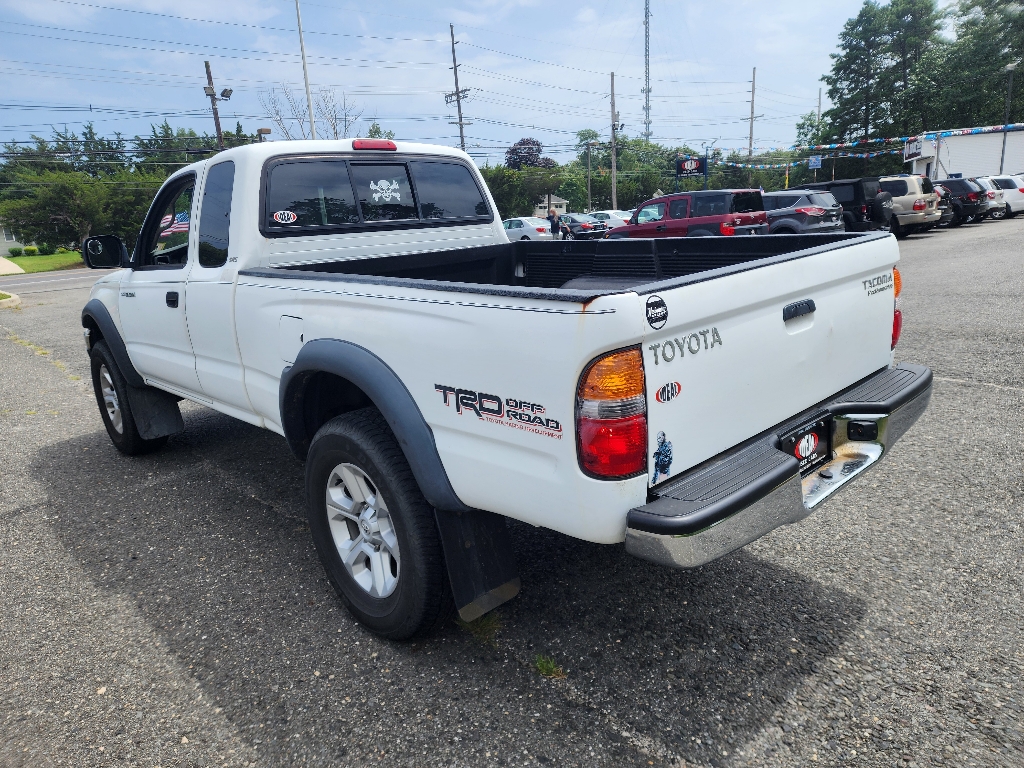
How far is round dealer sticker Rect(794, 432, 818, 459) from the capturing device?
251cm

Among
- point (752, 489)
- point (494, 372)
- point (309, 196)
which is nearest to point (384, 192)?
point (309, 196)

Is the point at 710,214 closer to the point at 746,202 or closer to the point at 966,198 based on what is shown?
the point at 746,202

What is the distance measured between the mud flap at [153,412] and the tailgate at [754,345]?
13.5 ft

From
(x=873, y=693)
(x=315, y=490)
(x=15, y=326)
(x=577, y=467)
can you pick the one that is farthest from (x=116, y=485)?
(x=15, y=326)

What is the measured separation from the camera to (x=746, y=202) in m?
16.2

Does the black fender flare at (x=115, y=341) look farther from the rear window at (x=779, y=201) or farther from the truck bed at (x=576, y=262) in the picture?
the rear window at (x=779, y=201)

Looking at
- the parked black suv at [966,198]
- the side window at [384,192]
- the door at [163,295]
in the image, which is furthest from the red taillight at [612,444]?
the parked black suv at [966,198]

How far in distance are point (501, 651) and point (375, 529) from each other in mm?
685

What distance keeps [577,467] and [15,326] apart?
15.4 meters

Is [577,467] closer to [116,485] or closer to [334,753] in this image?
[334,753]

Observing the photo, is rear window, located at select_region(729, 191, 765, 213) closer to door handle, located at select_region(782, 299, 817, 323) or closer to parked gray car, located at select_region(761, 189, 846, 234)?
parked gray car, located at select_region(761, 189, 846, 234)

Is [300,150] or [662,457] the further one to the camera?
[300,150]

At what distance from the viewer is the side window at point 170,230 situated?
412cm

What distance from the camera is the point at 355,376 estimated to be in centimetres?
255
